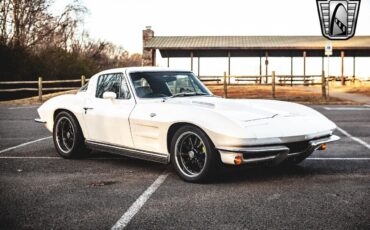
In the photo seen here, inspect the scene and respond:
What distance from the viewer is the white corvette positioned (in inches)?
193

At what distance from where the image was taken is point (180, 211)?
413cm

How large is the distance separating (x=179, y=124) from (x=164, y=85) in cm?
100

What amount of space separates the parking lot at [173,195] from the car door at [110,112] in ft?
1.38

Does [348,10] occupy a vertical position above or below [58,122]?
above

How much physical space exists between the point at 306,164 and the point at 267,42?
32.0 m

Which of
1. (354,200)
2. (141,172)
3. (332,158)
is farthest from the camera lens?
(332,158)

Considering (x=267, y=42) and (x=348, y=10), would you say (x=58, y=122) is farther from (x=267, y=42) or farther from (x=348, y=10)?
(x=267, y=42)

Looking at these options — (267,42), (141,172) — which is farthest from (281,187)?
(267,42)

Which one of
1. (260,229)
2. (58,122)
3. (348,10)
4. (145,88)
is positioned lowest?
(260,229)

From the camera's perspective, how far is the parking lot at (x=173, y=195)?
384 cm

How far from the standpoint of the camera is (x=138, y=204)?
4387mm

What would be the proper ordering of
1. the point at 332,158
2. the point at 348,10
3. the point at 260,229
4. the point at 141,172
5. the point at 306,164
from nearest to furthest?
1. the point at 260,229
2. the point at 141,172
3. the point at 306,164
4. the point at 332,158
5. the point at 348,10

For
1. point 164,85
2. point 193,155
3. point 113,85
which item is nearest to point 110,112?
point 113,85

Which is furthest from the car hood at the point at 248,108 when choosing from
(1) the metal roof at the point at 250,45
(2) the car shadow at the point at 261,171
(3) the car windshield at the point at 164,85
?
(1) the metal roof at the point at 250,45
